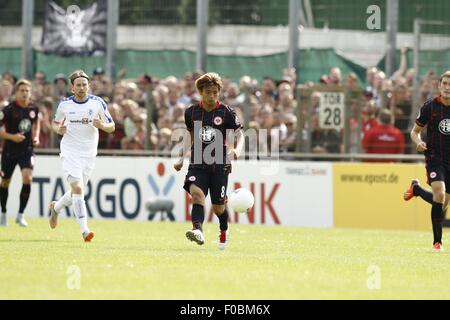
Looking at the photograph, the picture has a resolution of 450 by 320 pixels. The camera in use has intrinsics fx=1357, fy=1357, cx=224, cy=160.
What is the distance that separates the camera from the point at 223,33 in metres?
28.6

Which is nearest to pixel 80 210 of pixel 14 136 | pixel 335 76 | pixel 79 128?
pixel 79 128

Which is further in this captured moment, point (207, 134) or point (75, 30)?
point (75, 30)

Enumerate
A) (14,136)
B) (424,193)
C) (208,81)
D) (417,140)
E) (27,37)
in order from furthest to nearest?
(27,37) → (14,136) → (424,193) → (417,140) → (208,81)

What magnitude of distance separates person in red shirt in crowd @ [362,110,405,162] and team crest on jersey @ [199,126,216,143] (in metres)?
7.85

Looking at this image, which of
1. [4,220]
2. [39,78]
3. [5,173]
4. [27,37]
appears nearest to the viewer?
[4,220]

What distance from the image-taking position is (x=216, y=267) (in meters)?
15.1

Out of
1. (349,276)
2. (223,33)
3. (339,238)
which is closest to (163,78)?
(223,33)

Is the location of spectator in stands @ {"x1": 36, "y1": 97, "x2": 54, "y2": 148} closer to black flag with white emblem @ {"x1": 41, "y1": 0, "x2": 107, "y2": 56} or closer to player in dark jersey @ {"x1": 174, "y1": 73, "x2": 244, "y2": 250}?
black flag with white emblem @ {"x1": 41, "y1": 0, "x2": 107, "y2": 56}

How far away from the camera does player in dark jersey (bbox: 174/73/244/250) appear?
57.0ft

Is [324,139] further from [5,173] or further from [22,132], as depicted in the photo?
[5,173]

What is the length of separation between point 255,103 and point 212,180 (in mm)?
8841

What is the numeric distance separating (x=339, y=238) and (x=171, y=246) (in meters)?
4.05

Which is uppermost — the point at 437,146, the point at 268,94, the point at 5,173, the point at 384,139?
the point at 268,94

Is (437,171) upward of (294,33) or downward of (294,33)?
downward
